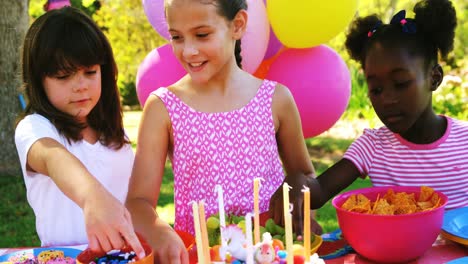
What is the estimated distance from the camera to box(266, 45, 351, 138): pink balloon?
229 centimetres

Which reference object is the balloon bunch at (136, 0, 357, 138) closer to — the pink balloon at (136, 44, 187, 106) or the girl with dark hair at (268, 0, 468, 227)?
the pink balloon at (136, 44, 187, 106)

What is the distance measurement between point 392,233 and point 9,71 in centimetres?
455

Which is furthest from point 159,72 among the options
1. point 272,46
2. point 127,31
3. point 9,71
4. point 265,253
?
point 127,31

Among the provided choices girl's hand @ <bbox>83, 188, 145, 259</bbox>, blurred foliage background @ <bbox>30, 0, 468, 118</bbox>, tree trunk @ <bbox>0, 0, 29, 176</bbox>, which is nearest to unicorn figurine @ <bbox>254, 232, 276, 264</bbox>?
girl's hand @ <bbox>83, 188, 145, 259</bbox>

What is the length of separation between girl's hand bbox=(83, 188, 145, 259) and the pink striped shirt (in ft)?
2.59

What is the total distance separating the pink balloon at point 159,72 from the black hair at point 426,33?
0.81 meters

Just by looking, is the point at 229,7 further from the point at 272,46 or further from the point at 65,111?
Result: the point at 272,46

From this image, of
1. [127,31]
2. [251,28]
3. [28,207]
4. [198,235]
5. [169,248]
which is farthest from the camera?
[127,31]

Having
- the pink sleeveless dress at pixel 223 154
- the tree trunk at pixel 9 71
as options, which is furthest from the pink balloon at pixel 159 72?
the tree trunk at pixel 9 71

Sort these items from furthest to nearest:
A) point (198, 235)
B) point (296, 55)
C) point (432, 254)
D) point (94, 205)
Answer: point (296, 55)
point (432, 254)
point (94, 205)
point (198, 235)

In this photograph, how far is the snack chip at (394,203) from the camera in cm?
131

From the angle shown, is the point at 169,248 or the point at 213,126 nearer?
the point at 169,248

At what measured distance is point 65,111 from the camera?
1654 mm

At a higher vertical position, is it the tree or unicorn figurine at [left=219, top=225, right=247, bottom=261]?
the tree
